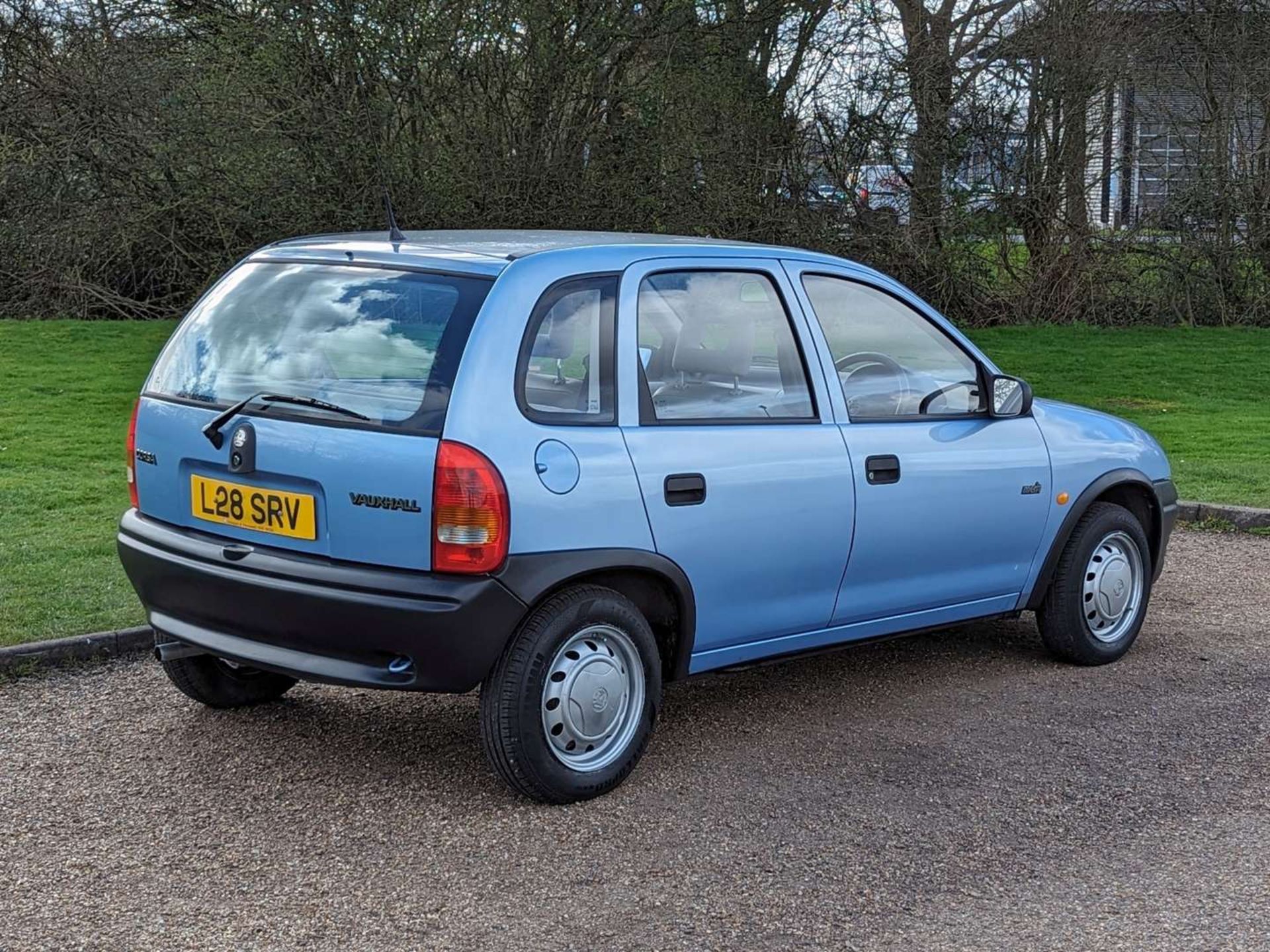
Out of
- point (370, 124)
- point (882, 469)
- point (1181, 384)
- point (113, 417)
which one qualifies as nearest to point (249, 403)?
point (882, 469)

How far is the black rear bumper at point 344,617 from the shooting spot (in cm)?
445

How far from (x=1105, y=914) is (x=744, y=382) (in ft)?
6.89

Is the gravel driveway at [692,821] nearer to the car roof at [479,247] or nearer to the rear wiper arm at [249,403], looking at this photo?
the rear wiper arm at [249,403]

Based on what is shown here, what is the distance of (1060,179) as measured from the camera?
1981 centimetres

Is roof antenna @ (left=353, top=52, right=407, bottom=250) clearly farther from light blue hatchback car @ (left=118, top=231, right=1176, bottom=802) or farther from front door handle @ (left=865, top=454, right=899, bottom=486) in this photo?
front door handle @ (left=865, top=454, right=899, bottom=486)

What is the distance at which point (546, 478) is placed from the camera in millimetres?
4590

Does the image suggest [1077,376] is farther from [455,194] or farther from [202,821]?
[202,821]

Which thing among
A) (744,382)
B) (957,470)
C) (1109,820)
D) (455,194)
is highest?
(455,194)

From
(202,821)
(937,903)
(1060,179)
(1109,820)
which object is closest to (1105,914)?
(937,903)

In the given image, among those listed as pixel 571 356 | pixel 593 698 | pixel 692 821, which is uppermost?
pixel 571 356

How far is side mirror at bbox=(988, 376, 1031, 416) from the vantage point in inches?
238

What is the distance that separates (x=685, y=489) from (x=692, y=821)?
1013 mm

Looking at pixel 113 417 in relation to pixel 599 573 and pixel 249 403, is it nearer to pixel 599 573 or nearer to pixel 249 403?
pixel 249 403

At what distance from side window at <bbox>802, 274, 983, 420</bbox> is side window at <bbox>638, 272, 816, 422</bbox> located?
23 centimetres
